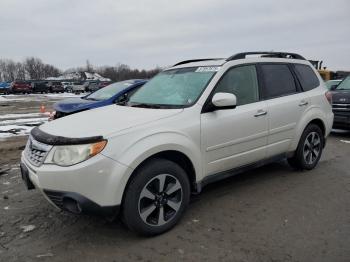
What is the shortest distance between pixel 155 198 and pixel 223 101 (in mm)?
1286

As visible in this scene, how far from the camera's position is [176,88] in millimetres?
4340

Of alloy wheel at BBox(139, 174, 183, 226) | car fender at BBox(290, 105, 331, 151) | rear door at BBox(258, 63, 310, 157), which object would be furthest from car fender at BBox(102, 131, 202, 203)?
car fender at BBox(290, 105, 331, 151)

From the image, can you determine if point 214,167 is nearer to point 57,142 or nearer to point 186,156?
point 186,156

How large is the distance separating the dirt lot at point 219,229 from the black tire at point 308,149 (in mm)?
397

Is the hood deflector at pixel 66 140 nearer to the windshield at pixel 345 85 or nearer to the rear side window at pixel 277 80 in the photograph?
the rear side window at pixel 277 80

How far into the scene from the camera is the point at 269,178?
5270mm

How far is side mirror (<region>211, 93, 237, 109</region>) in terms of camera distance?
12.5 feet

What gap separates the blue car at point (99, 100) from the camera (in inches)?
303

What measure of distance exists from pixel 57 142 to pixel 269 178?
3.35 metres

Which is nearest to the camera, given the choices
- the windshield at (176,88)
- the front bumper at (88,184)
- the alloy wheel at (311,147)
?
the front bumper at (88,184)

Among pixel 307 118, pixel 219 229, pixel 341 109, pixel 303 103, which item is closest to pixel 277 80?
pixel 303 103

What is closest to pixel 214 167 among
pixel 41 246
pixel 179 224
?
pixel 179 224

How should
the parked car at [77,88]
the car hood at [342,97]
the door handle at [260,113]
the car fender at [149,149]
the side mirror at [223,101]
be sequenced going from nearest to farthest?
the car fender at [149,149], the side mirror at [223,101], the door handle at [260,113], the car hood at [342,97], the parked car at [77,88]

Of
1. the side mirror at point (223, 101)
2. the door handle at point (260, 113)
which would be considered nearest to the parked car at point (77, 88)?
the door handle at point (260, 113)
